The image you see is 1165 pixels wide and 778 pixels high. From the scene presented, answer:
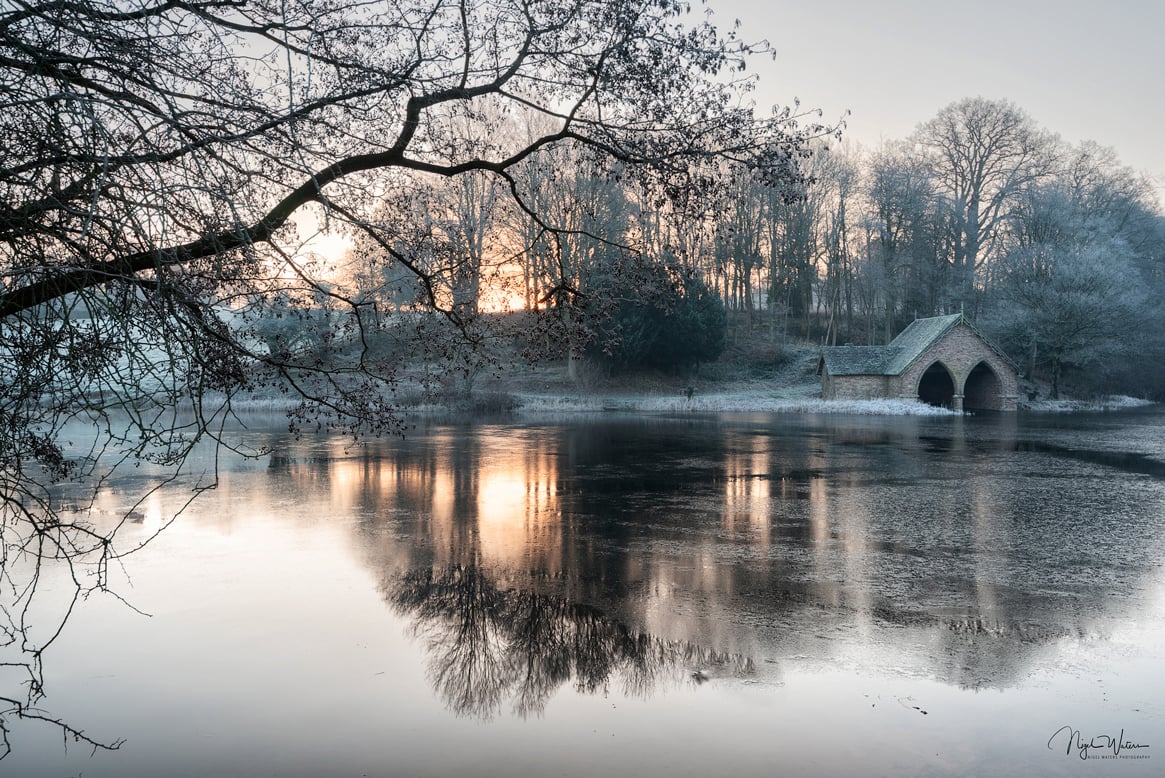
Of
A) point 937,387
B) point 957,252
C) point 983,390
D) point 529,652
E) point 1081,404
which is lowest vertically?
point 529,652

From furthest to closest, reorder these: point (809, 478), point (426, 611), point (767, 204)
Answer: point (767, 204)
point (809, 478)
point (426, 611)

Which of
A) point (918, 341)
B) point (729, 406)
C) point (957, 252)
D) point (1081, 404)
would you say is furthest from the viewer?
point (957, 252)

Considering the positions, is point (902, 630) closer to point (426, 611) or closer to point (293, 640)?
point (426, 611)

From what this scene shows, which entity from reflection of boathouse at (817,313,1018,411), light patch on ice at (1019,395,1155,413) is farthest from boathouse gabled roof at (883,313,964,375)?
light patch on ice at (1019,395,1155,413)

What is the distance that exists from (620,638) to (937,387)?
4512 cm

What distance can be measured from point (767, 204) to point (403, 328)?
2016 inches

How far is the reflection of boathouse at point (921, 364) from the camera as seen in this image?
4212 cm

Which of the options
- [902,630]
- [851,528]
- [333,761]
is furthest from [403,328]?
[851,528]

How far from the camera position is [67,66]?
5129 millimetres

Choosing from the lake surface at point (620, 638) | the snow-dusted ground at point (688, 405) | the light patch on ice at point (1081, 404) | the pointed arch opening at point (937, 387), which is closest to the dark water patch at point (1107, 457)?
the lake surface at point (620, 638)

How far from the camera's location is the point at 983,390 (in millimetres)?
45844

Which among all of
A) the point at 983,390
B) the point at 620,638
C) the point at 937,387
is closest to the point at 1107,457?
the point at 620,638

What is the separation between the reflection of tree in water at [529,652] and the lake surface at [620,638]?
0.10 ft

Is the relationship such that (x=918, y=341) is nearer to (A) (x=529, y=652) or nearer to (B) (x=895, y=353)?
(B) (x=895, y=353)
